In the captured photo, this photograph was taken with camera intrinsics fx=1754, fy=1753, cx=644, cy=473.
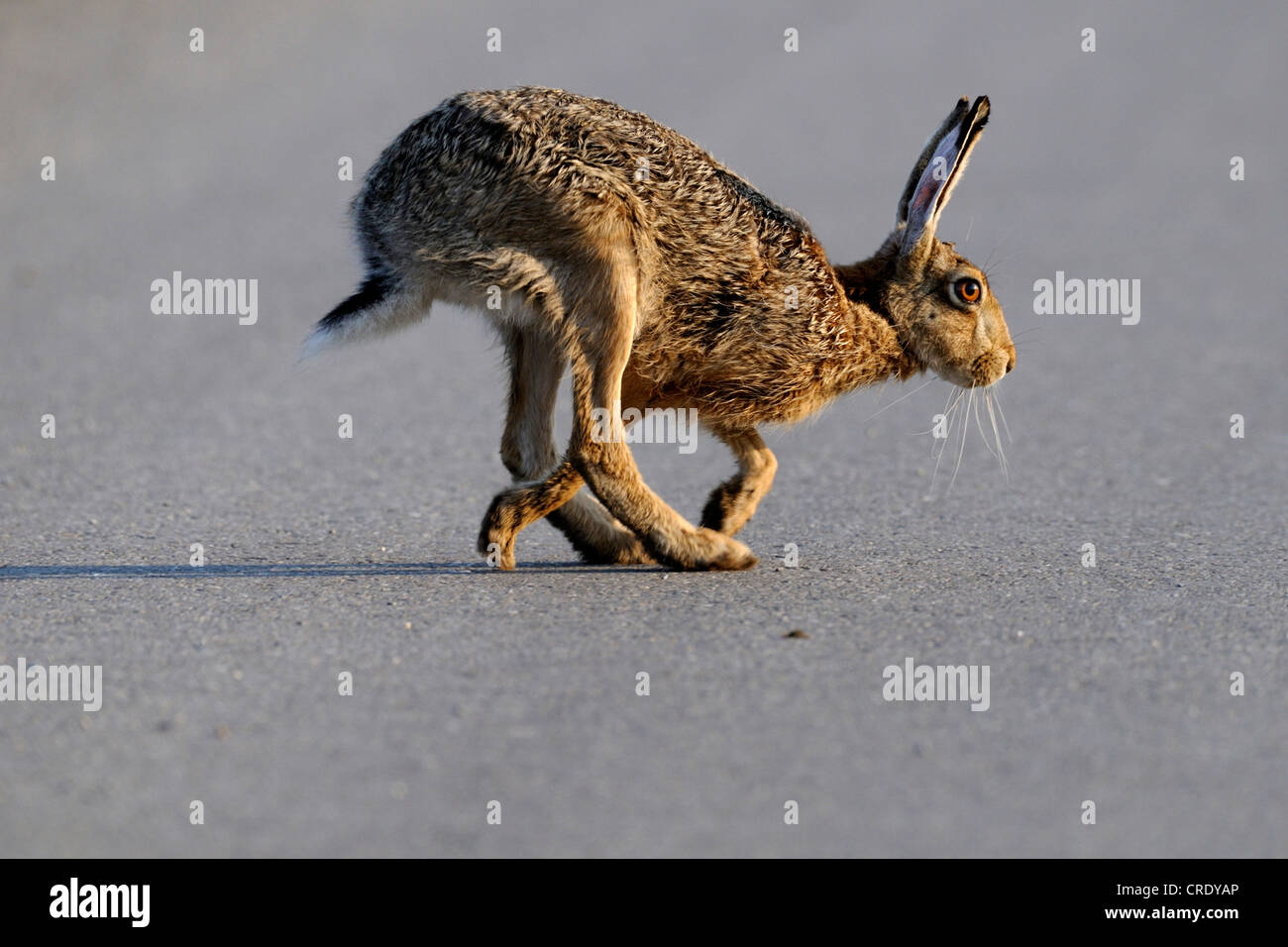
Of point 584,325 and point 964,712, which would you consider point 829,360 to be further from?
point 964,712

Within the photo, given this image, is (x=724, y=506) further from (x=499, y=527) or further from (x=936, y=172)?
(x=936, y=172)

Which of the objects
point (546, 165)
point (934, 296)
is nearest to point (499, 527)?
point (546, 165)

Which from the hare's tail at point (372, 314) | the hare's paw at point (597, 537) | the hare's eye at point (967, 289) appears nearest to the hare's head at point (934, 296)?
the hare's eye at point (967, 289)

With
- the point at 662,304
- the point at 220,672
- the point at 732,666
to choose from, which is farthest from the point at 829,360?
the point at 220,672

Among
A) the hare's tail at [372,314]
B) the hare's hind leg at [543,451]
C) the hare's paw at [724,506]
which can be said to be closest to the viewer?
the hare's tail at [372,314]

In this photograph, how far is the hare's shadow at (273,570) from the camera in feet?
21.1

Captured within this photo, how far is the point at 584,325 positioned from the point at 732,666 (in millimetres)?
1576

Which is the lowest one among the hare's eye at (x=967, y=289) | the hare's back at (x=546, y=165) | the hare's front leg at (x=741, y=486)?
the hare's front leg at (x=741, y=486)

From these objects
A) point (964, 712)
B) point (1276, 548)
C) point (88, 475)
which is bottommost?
point (964, 712)

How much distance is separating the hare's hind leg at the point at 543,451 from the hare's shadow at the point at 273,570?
12 centimetres

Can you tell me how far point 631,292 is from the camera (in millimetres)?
6305

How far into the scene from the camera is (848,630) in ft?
18.8

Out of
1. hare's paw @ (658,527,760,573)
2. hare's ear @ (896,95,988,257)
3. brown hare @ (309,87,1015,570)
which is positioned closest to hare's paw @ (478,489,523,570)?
brown hare @ (309,87,1015,570)

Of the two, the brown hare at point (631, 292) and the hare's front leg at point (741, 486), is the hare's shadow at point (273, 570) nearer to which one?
the brown hare at point (631, 292)
